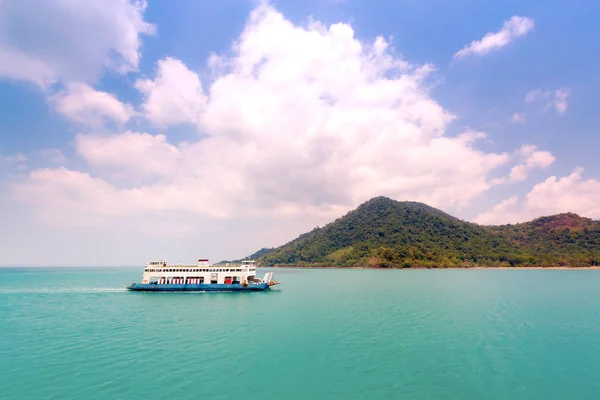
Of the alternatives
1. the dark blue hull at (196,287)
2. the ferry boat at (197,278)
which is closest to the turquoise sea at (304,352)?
the dark blue hull at (196,287)

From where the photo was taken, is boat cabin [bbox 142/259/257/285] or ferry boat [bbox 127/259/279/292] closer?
ferry boat [bbox 127/259/279/292]

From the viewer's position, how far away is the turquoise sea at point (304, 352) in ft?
81.3

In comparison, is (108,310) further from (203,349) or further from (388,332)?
(388,332)

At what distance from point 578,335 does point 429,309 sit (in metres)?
21.5

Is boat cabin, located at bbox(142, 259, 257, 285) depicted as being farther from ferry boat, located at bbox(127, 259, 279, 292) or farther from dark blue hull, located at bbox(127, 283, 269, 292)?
dark blue hull, located at bbox(127, 283, 269, 292)

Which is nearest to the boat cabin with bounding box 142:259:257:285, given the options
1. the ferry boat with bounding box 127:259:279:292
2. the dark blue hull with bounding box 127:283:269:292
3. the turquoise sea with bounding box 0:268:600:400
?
the ferry boat with bounding box 127:259:279:292

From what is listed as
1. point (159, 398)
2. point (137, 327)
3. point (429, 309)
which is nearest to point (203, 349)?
point (159, 398)

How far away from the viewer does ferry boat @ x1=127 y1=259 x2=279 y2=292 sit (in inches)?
3526

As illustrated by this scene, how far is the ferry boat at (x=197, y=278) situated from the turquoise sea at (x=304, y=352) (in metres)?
26.6

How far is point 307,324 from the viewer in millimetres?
47656

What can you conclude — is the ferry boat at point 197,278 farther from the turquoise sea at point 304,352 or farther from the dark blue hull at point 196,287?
the turquoise sea at point 304,352

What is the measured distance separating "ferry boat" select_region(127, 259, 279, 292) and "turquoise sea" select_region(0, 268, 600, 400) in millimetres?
26607

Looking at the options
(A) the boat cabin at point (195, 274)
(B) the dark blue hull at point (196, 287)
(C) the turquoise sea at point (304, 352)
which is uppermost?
(A) the boat cabin at point (195, 274)

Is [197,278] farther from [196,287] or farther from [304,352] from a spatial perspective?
[304,352]
